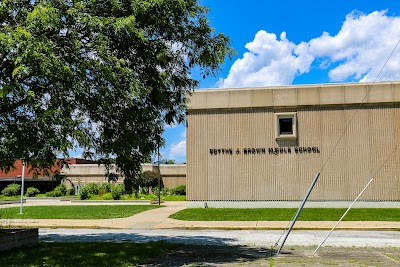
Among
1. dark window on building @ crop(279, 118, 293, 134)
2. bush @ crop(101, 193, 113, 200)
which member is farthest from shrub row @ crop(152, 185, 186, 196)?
dark window on building @ crop(279, 118, 293, 134)

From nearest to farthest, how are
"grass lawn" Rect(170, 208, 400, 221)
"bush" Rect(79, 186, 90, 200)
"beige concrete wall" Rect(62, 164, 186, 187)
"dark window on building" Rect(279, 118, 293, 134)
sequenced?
"grass lawn" Rect(170, 208, 400, 221) < "dark window on building" Rect(279, 118, 293, 134) < "bush" Rect(79, 186, 90, 200) < "beige concrete wall" Rect(62, 164, 186, 187)

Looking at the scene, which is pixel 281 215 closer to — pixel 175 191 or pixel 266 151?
pixel 266 151

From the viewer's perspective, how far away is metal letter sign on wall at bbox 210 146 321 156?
89.5ft

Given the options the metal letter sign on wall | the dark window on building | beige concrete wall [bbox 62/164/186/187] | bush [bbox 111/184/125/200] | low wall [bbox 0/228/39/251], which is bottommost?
low wall [bbox 0/228/39/251]

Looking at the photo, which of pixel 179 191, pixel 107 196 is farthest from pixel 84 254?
pixel 179 191

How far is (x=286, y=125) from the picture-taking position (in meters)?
27.9

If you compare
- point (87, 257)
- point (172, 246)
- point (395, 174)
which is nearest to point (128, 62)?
point (87, 257)

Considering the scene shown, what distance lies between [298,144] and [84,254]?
725 inches

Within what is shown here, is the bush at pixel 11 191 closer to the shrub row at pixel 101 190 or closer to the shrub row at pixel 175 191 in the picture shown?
the shrub row at pixel 101 190

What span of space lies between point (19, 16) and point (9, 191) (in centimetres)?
4590

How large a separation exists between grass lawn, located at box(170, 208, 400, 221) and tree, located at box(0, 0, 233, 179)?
12.1 meters

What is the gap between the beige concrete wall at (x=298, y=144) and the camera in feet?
87.4

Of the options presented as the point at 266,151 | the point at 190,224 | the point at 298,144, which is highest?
the point at 298,144

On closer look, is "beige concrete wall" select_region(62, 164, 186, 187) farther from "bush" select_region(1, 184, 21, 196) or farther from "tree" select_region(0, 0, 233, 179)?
"tree" select_region(0, 0, 233, 179)
